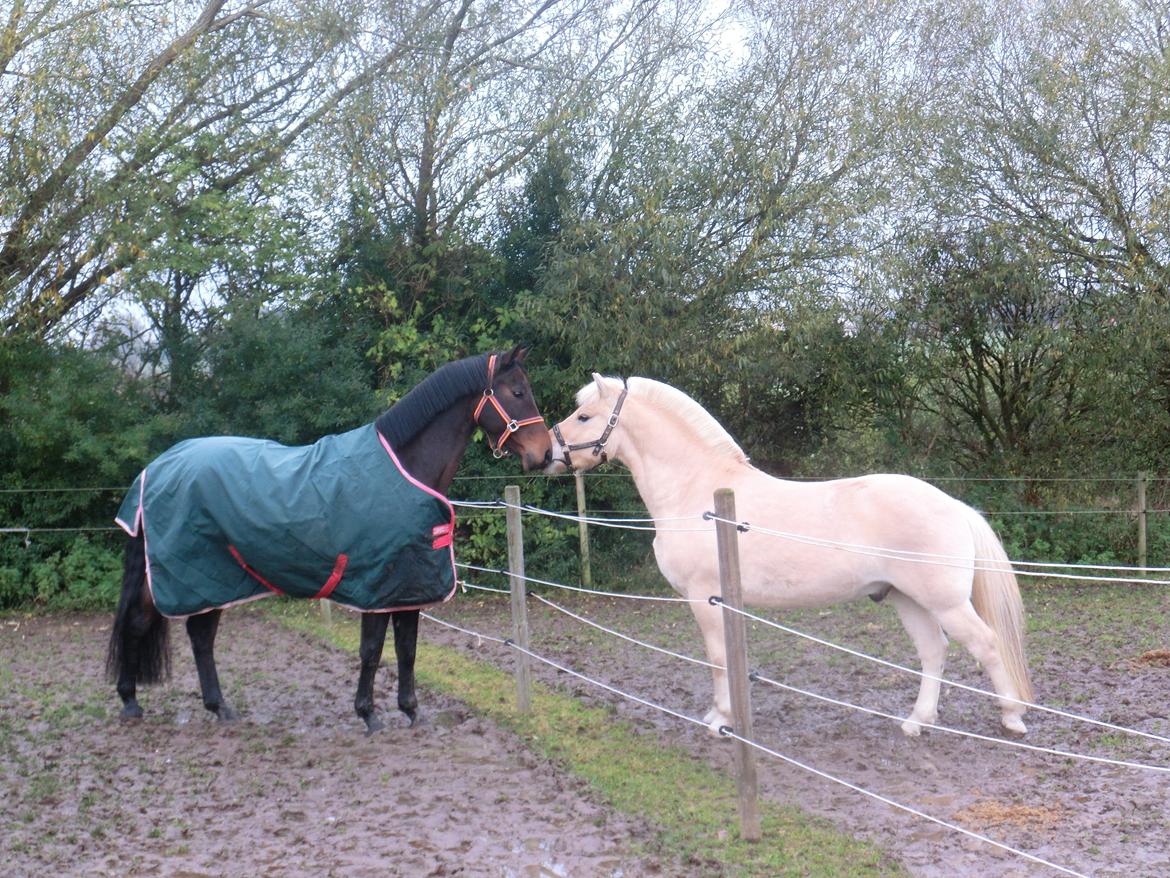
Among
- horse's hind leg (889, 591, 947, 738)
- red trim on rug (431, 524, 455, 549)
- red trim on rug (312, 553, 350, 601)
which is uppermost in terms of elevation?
red trim on rug (431, 524, 455, 549)

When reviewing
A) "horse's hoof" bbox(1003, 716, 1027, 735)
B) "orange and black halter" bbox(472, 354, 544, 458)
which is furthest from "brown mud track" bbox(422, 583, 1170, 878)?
"orange and black halter" bbox(472, 354, 544, 458)

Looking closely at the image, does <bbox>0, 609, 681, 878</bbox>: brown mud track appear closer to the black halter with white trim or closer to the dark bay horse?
the dark bay horse

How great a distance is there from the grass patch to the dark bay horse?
76cm

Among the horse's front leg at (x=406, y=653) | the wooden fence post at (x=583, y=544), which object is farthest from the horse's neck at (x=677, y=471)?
the wooden fence post at (x=583, y=544)

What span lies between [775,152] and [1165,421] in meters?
5.01

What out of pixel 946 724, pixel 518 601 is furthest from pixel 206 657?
pixel 946 724

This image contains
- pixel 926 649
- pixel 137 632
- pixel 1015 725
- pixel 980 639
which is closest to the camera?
pixel 980 639

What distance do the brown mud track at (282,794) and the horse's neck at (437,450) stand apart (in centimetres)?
126

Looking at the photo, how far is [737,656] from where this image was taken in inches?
142

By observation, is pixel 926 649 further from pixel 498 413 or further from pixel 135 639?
pixel 135 639

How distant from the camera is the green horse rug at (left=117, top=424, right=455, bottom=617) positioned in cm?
495

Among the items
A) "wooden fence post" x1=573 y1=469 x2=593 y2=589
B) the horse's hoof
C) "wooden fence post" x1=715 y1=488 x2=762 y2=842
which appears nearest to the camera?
"wooden fence post" x1=715 y1=488 x2=762 y2=842

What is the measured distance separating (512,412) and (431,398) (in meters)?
0.40

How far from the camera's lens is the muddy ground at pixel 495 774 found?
142 inches
